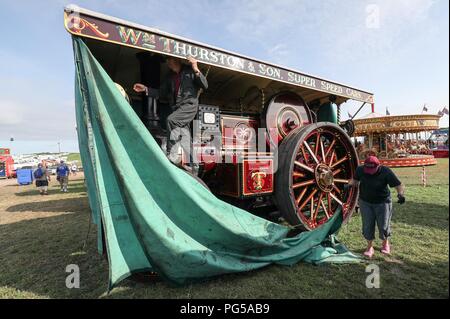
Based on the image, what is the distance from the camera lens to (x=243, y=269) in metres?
2.43

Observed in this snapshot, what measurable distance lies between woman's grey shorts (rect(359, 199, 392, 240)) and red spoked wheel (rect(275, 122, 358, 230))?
0.28 metres

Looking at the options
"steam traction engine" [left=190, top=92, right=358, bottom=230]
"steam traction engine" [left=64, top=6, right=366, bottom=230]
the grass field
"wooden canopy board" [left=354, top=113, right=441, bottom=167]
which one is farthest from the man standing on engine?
"wooden canopy board" [left=354, top=113, right=441, bottom=167]

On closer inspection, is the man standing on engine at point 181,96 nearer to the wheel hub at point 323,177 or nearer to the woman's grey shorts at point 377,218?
the wheel hub at point 323,177

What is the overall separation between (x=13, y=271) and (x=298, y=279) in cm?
320

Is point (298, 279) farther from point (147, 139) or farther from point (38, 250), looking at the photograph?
point (38, 250)

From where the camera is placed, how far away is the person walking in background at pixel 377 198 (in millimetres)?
2900

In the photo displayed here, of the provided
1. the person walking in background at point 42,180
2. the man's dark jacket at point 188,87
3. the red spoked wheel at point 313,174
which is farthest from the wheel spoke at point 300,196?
the person walking in background at point 42,180

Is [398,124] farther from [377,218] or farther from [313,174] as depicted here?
[377,218]

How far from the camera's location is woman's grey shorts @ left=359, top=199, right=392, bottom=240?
293cm

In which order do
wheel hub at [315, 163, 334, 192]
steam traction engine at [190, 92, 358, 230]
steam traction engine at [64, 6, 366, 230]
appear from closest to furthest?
steam traction engine at [64, 6, 366, 230], steam traction engine at [190, 92, 358, 230], wheel hub at [315, 163, 334, 192]

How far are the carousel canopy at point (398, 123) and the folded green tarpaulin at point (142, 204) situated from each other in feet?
59.1

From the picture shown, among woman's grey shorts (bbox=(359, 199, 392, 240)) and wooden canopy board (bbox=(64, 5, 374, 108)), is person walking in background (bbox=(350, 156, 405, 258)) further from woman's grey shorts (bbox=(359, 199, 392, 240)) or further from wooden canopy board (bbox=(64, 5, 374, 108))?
wooden canopy board (bbox=(64, 5, 374, 108))

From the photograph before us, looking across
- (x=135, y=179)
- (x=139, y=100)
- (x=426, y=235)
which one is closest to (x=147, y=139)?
(x=135, y=179)

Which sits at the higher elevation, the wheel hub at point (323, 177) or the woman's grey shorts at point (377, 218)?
the wheel hub at point (323, 177)
